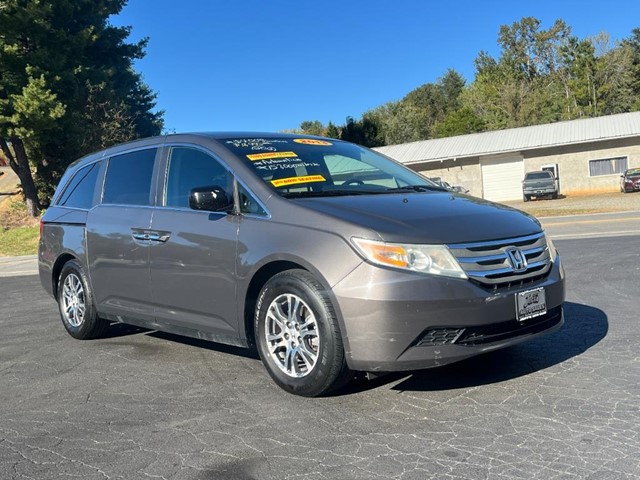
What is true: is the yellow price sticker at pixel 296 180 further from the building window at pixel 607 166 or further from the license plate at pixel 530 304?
the building window at pixel 607 166

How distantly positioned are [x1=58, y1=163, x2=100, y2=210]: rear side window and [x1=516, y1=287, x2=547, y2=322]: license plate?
4.12 meters

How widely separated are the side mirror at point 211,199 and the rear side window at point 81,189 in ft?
6.78

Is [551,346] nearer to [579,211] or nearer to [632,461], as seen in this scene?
[632,461]

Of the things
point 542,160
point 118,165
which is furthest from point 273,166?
point 542,160

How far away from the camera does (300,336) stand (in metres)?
4.17

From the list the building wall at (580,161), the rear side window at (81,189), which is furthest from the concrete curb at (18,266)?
the building wall at (580,161)

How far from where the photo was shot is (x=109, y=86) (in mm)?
32812

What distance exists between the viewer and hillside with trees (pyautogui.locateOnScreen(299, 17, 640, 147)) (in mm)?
62156

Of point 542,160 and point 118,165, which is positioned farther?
point 542,160

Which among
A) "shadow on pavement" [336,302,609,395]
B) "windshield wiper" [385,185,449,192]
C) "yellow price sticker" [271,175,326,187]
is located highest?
"yellow price sticker" [271,175,326,187]

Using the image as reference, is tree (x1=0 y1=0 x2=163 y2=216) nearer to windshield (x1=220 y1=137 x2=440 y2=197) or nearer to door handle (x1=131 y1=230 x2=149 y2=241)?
door handle (x1=131 y1=230 x2=149 y2=241)

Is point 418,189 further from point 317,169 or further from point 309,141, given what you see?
point 309,141

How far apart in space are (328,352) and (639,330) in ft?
10.4

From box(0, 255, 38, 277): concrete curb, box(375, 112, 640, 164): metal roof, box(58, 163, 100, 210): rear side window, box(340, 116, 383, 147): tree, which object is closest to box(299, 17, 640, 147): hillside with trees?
box(340, 116, 383, 147): tree
